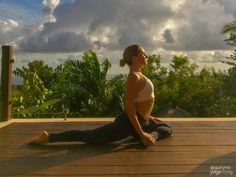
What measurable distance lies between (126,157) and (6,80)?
2703 mm

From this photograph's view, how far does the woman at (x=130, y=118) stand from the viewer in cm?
460

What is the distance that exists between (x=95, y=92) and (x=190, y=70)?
6871 mm

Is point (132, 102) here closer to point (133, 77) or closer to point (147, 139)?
point (133, 77)

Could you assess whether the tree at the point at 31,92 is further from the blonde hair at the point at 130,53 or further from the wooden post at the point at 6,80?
the blonde hair at the point at 130,53

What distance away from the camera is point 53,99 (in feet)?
39.2

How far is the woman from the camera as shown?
181 inches

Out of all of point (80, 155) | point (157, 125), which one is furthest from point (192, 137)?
point (80, 155)

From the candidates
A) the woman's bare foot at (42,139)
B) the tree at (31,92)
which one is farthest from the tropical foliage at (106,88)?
the woman's bare foot at (42,139)

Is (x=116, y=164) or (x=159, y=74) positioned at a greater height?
(x=159, y=74)

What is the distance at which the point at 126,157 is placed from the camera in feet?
13.6

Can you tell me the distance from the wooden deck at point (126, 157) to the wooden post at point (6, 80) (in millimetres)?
821

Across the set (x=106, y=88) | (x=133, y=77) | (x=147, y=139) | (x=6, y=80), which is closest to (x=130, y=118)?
(x=147, y=139)

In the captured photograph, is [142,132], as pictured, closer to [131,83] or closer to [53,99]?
[131,83]

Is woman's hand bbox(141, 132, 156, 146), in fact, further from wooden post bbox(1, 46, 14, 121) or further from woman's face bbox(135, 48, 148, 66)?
wooden post bbox(1, 46, 14, 121)
